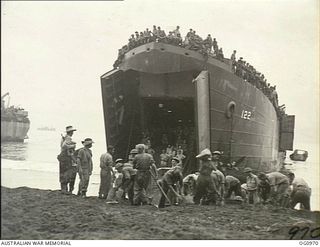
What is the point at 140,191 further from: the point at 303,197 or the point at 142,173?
the point at 303,197

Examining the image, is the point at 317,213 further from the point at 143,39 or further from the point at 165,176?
the point at 143,39

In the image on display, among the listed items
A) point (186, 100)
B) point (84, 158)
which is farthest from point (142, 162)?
point (186, 100)

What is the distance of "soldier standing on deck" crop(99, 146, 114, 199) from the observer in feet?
14.0

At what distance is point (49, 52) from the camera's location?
415cm

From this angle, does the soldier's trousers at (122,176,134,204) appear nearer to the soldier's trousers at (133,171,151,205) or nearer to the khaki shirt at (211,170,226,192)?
the soldier's trousers at (133,171,151,205)

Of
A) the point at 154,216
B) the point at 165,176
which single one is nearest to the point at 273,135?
the point at 165,176

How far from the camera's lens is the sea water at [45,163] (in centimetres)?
405

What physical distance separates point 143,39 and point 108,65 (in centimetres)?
43

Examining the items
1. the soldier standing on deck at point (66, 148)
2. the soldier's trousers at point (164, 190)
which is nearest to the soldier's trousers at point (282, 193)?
the soldier's trousers at point (164, 190)

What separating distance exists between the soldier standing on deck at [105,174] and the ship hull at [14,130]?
2.50 ft

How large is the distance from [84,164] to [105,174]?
0.22 meters

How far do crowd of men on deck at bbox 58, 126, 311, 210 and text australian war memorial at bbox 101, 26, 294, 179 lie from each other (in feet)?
0.36

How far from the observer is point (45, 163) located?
4207 mm

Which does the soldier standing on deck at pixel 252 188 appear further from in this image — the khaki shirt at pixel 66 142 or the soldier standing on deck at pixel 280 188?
the khaki shirt at pixel 66 142
